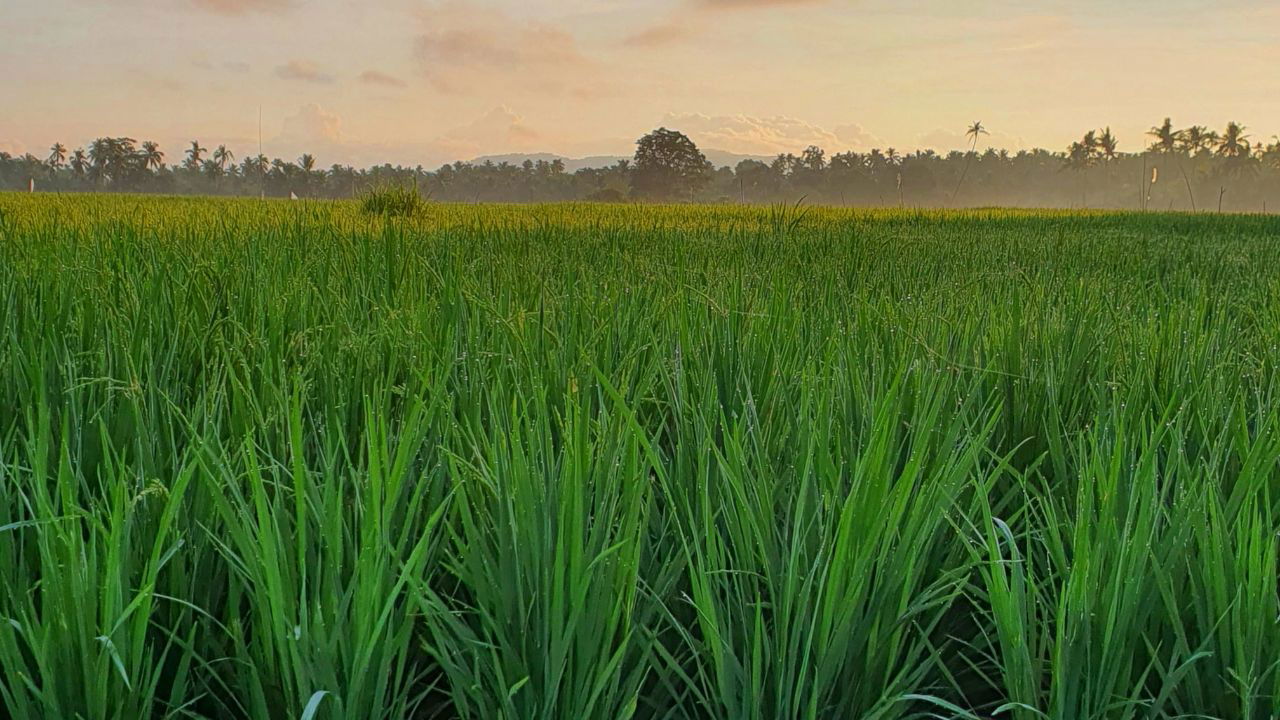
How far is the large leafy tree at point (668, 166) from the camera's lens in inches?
2793

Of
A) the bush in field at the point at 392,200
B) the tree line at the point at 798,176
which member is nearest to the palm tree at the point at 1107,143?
the tree line at the point at 798,176

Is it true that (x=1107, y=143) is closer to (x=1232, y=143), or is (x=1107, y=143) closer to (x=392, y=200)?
(x=1232, y=143)

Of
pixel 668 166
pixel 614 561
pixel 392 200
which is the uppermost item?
pixel 668 166

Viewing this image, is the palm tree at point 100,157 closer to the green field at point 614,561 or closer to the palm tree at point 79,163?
the palm tree at point 79,163

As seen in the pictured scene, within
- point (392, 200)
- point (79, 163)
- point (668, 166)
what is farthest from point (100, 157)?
point (392, 200)

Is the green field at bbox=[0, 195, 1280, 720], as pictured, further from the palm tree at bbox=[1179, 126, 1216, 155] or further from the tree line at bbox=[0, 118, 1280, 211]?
the palm tree at bbox=[1179, 126, 1216, 155]

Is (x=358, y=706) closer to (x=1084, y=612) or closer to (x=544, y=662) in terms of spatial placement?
(x=544, y=662)

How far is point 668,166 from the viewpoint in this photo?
70.9 metres

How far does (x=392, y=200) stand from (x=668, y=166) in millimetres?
65707

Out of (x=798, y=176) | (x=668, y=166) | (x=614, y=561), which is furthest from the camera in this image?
(x=798, y=176)

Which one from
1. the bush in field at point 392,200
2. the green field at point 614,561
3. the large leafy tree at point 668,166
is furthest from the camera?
the large leafy tree at point 668,166

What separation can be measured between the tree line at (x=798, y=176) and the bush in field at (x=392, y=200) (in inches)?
2509

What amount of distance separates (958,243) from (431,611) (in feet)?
15.6

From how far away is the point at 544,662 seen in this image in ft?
2.37
